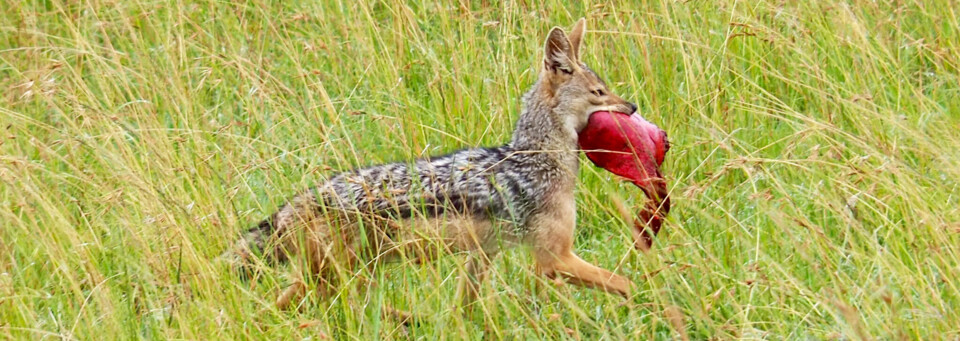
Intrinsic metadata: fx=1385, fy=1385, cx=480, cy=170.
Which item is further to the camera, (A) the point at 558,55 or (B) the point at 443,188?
(A) the point at 558,55

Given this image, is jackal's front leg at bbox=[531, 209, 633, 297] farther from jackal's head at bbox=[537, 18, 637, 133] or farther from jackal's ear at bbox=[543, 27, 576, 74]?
jackal's ear at bbox=[543, 27, 576, 74]

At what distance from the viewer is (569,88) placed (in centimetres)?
548

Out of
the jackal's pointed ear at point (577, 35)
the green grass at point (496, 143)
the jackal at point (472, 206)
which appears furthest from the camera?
the jackal's pointed ear at point (577, 35)

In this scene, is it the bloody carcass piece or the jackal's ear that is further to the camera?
the jackal's ear

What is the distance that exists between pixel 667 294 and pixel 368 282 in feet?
3.26

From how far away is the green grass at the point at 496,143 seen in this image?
4.26 m

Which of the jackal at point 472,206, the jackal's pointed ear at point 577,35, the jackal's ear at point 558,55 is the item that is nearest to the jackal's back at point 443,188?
the jackal at point 472,206

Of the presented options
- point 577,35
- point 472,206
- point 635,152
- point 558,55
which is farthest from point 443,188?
point 577,35

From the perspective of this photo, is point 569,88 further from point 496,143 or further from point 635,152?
point 496,143

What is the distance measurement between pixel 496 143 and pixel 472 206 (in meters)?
0.98

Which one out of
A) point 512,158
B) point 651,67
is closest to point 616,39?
point 651,67

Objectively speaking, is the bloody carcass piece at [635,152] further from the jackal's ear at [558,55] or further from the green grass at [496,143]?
the jackal's ear at [558,55]

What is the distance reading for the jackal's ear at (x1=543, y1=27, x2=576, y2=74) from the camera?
18.0 feet

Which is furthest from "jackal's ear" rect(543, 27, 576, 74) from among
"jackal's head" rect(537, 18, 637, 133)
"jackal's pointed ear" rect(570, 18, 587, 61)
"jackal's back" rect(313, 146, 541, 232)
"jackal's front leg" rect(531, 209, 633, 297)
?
"jackal's front leg" rect(531, 209, 633, 297)
